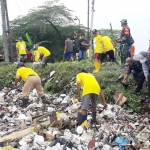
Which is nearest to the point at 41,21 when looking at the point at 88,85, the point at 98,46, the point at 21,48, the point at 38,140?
the point at 21,48

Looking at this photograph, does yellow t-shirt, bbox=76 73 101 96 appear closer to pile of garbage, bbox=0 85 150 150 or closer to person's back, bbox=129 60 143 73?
pile of garbage, bbox=0 85 150 150

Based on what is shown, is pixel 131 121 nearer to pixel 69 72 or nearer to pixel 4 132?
pixel 4 132

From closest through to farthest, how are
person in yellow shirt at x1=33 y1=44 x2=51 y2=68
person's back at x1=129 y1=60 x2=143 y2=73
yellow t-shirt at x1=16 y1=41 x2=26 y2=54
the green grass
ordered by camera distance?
person's back at x1=129 y1=60 x2=143 y2=73, the green grass, person in yellow shirt at x1=33 y1=44 x2=51 y2=68, yellow t-shirt at x1=16 y1=41 x2=26 y2=54

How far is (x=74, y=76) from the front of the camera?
11.4m

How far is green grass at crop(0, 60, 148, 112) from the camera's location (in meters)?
9.41

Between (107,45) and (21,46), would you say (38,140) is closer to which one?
(107,45)

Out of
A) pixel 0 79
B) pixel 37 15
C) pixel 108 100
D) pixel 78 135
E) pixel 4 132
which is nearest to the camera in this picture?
pixel 78 135

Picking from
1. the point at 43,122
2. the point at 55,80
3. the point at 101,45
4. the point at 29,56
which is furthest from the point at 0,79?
the point at 43,122

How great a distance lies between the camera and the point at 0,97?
35.9 ft

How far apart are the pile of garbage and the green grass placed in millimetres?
635

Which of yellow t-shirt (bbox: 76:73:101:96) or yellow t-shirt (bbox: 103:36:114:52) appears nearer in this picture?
yellow t-shirt (bbox: 76:73:101:96)

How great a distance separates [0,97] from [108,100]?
4110mm

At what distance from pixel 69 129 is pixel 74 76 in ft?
14.6

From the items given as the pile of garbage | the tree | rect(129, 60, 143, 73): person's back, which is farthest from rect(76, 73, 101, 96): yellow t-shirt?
the tree
